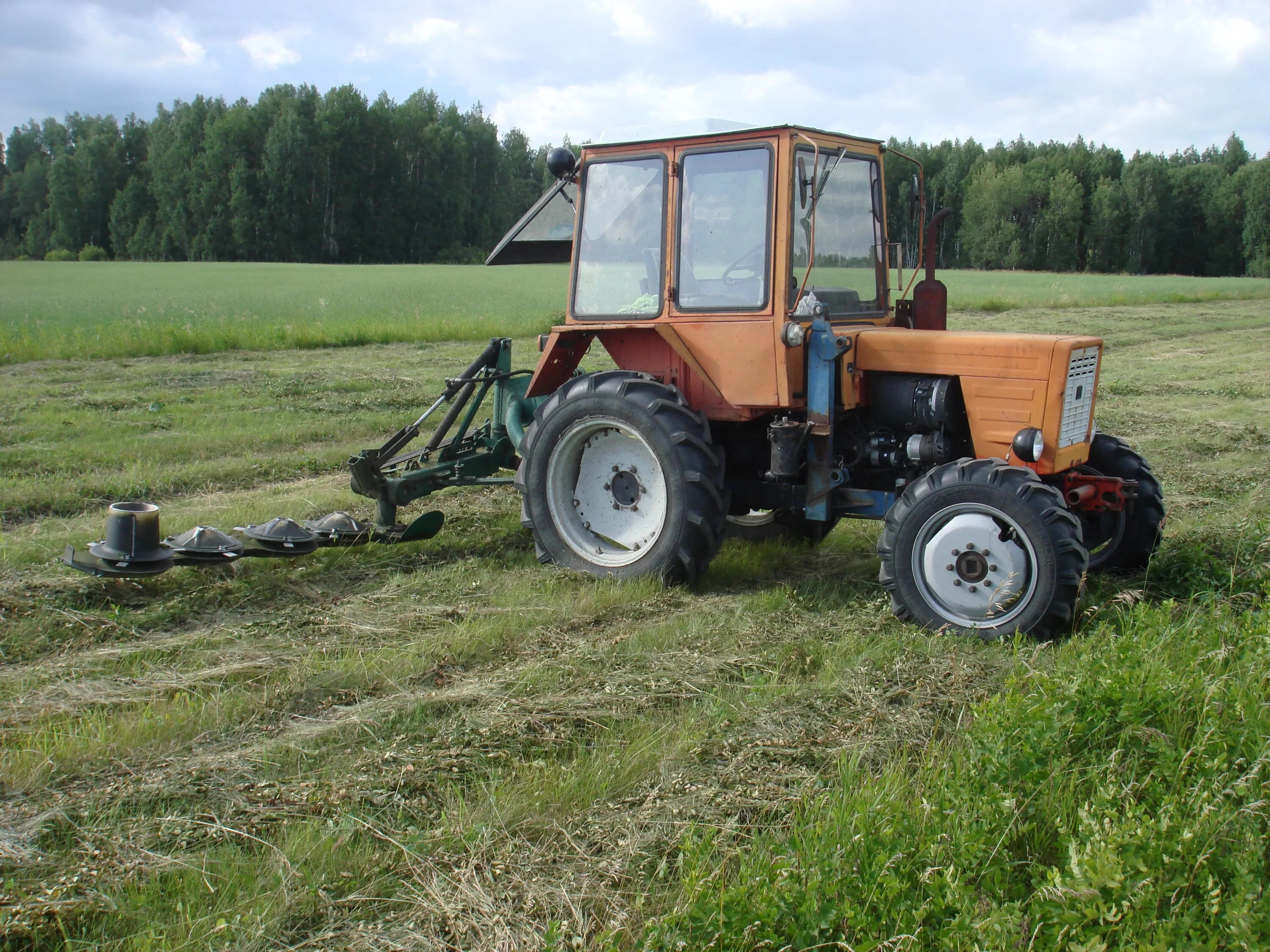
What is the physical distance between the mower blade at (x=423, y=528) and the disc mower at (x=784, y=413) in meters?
0.02

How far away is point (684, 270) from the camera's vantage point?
543 centimetres

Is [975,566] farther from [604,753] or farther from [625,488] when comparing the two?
[604,753]

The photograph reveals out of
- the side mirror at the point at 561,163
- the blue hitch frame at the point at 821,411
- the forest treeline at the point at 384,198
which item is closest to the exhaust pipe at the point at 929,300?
the blue hitch frame at the point at 821,411

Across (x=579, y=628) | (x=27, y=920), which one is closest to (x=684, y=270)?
(x=579, y=628)

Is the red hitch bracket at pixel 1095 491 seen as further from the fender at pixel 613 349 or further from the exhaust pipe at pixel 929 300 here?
the fender at pixel 613 349

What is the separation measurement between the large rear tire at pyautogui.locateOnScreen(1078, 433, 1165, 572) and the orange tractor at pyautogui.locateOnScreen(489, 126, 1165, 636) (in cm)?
1

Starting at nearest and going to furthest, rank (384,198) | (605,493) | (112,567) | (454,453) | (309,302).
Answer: (112,567) → (605,493) → (454,453) → (309,302) → (384,198)

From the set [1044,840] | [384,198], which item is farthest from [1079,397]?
[384,198]

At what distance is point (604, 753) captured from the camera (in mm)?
3467

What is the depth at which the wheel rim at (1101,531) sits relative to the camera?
17.8 ft

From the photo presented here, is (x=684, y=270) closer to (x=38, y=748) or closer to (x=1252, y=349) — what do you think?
(x=38, y=748)

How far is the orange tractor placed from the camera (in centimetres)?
470

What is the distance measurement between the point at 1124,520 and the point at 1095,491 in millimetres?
467

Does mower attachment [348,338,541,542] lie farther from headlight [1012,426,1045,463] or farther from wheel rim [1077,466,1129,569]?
wheel rim [1077,466,1129,569]
